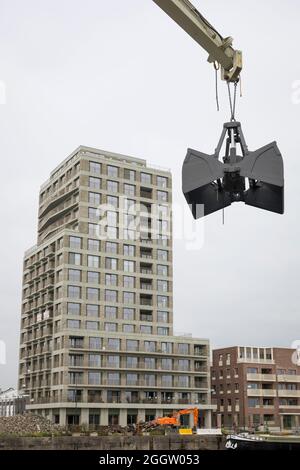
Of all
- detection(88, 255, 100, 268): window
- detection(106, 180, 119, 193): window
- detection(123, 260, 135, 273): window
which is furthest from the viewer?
detection(106, 180, 119, 193): window

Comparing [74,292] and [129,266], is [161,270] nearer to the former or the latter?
[129,266]

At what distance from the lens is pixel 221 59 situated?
856 inches

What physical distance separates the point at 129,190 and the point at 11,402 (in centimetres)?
4000

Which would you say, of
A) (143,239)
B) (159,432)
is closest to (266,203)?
(159,432)

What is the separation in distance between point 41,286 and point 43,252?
5307 millimetres

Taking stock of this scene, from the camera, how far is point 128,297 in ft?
292

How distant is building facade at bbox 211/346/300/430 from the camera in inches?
3536

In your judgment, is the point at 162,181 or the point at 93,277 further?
the point at 162,181

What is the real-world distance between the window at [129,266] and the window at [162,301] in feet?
19.2

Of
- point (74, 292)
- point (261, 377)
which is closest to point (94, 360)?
point (74, 292)

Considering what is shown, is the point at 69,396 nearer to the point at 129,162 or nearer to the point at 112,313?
the point at 112,313

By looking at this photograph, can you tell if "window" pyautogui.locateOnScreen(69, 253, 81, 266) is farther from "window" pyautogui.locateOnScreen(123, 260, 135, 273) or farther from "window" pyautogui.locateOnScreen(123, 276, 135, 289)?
"window" pyautogui.locateOnScreen(123, 276, 135, 289)

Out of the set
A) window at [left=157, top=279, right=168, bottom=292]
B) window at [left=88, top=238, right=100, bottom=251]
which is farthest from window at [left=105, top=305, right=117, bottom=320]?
window at [left=88, top=238, right=100, bottom=251]

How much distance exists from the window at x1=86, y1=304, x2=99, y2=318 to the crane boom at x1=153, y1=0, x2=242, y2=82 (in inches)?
2596
